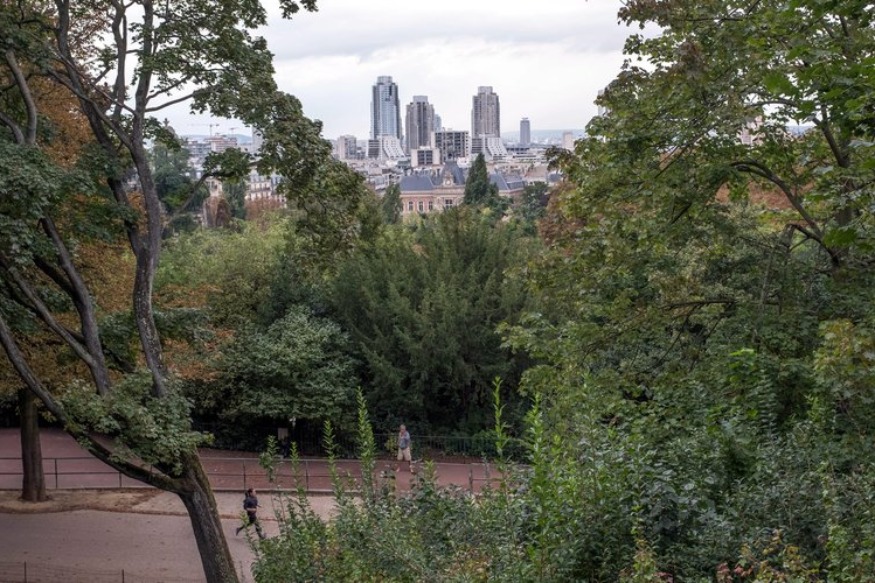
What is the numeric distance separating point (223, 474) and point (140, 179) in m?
12.4

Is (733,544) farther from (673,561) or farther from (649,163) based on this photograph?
(649,163)

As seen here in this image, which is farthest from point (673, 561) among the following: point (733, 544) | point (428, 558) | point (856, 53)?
point (856, 53)

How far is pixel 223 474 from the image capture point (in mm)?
23875

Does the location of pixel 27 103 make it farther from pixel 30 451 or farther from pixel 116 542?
pixel 30 451

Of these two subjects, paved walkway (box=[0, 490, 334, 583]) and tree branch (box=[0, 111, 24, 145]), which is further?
paved walkway (box=[0, 490, 334, 583])

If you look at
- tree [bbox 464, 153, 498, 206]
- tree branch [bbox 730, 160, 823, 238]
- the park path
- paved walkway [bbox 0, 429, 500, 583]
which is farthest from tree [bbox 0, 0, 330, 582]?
tree [bbox 464, 153, 498, 206]

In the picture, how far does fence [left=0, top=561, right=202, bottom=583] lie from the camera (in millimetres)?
16516

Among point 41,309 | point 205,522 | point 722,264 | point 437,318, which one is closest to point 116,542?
point 205,522

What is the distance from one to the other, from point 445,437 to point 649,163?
14261mm

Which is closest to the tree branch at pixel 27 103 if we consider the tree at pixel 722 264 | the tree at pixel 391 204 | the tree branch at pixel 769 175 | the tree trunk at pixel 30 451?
the tree at pixel 722 264

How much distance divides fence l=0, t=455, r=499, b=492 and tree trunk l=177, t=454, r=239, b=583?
8.89 m

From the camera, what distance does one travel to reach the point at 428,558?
25.5 ft

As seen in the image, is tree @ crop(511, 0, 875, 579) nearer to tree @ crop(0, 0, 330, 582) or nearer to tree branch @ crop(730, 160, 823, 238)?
tree branch @ crop(730, 160, 823, 238)

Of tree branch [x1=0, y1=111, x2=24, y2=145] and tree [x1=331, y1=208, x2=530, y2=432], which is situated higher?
tree branch [x1=0, y1=111, x2=24, y2=145]
